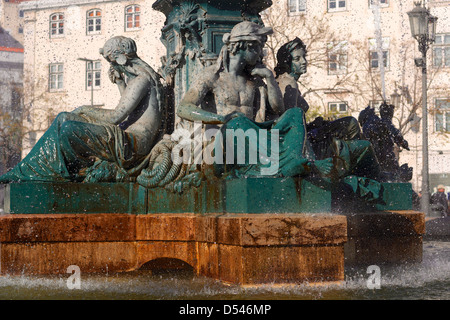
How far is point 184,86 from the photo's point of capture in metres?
8.80

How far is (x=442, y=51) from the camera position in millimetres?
38031

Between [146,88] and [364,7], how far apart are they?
30665 mm

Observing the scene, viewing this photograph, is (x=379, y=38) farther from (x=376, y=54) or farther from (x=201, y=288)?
(x=201, y=288)

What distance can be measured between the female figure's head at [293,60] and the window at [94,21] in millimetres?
19478

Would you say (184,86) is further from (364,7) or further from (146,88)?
(364,7)

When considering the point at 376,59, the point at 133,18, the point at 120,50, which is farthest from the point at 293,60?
the point at 376,59

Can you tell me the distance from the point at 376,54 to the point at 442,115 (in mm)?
3853

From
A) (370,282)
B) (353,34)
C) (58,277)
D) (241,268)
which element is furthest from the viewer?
Result: (353,34)

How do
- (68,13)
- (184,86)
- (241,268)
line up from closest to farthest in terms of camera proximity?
(241,268)
(184,86)
(68,13)

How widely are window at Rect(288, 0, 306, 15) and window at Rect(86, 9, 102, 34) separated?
9160 millimetres

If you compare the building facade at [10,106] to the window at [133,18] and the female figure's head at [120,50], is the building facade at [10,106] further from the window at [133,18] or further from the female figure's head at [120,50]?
the female figure's head at [120,50]

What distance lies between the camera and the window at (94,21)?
28.0 meters

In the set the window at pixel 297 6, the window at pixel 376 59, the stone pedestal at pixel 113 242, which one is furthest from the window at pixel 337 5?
the stone pedestal at pixel 113 242
